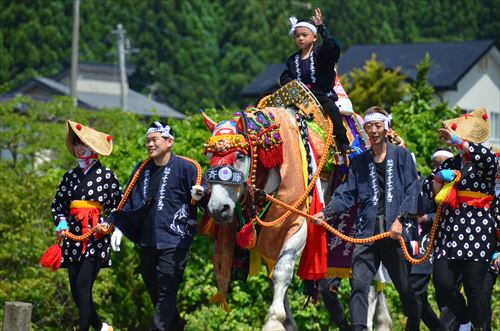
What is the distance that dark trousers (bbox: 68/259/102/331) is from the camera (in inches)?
379

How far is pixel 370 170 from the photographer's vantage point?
9.59m

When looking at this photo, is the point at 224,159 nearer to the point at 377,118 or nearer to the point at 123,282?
the point at 377,118

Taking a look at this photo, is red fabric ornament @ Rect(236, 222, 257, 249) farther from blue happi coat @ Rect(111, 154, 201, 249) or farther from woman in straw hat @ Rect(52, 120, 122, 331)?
woman in straw hat @ Rect(52, 120, 122, 331)

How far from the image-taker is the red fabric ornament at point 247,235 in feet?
30.5

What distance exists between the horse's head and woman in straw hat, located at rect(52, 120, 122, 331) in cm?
126

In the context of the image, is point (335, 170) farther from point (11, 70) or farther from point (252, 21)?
point (252, 21)

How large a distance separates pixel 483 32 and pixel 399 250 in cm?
4228

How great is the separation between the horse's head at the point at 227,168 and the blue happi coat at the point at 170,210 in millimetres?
571

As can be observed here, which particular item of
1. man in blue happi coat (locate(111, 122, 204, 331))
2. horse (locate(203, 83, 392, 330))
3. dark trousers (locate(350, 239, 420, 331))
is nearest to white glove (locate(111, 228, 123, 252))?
man in blue happi coat (locate(111, 122, 204, 331))

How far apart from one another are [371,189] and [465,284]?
3.97 ft

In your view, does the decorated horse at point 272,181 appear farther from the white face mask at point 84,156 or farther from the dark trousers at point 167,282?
the white face mask at point 84,156

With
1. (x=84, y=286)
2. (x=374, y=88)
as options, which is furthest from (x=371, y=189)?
(x=374, y=88)

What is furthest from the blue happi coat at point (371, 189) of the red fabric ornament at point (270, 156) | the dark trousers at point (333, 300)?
the dark trousers at point (333, 300)

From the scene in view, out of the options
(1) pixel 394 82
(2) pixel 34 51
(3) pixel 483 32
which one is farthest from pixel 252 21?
(1) pixel 394 82
